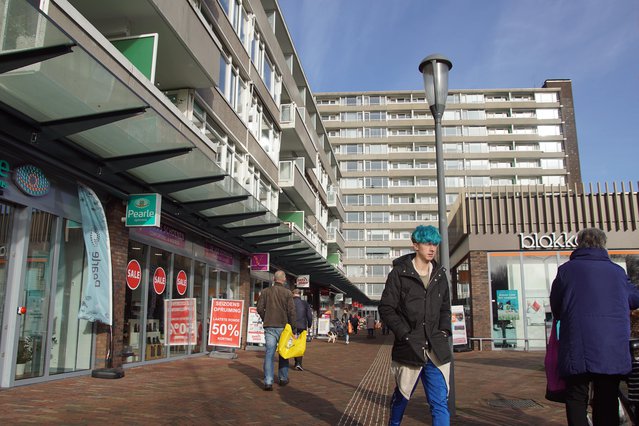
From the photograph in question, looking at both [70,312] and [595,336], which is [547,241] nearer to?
[70,312]

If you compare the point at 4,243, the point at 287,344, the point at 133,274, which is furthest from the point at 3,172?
the point at 287,344

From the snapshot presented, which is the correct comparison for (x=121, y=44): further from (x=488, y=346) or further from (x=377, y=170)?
(x=377, y=170)

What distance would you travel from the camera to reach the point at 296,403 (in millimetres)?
7465

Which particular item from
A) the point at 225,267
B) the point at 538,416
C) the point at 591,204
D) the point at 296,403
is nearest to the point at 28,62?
the point at 296,403

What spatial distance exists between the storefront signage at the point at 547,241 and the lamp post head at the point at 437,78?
16576 millimetres

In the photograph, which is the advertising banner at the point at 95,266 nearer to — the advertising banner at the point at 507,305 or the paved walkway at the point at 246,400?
the paved walkway at the point at 246,400

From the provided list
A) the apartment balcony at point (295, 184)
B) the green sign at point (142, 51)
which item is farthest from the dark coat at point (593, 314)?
the apartment balcony at point (295, 184)

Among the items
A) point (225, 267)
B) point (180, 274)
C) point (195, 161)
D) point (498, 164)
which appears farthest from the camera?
point (498, 164)

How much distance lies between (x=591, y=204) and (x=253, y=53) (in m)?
14.4

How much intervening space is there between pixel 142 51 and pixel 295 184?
15.0 meters

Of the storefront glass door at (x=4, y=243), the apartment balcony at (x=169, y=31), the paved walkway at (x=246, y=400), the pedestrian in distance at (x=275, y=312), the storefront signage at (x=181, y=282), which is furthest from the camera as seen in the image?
the storefront signage at (x=181, y=282)

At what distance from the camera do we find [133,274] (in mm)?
11375

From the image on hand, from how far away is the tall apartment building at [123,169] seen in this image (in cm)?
696

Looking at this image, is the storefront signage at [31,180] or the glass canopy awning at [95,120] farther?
the storefront signage at [31,180]
